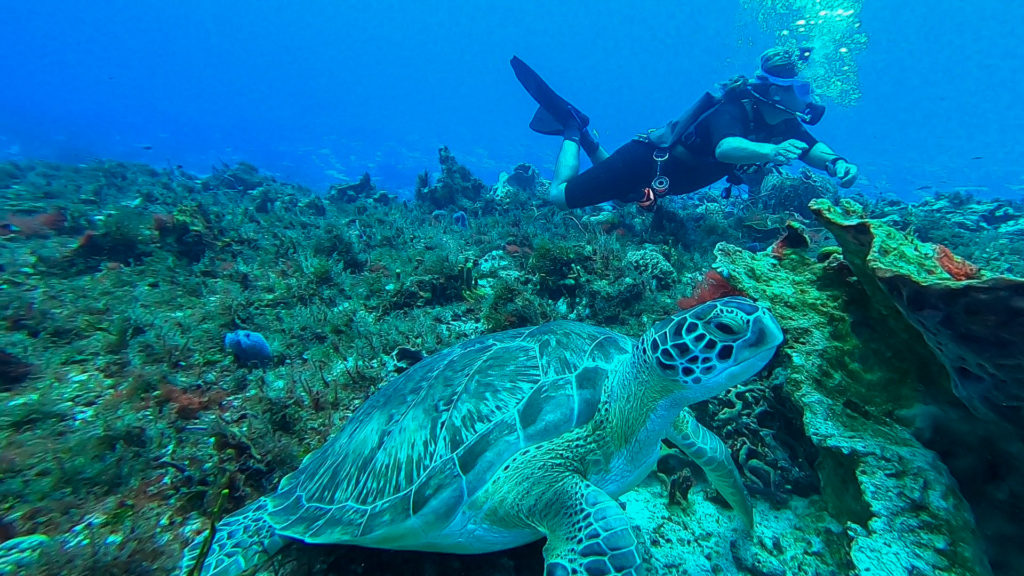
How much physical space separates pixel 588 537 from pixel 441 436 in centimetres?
82

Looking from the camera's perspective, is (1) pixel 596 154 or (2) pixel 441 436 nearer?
(2) pixel 441 436

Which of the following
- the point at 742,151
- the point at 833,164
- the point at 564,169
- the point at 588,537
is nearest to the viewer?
Result: the point at 588,537

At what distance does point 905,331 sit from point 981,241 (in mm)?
7764

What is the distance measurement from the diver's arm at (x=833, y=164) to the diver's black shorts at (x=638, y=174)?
4.31 feet

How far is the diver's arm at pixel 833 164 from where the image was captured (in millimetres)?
5805

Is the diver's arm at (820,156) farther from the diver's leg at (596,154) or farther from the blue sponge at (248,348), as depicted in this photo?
the blue sponge at (248,348)

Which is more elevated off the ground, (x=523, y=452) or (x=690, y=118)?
(x=690, y=118)

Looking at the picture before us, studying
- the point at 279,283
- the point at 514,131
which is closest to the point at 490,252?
the point at 279,283

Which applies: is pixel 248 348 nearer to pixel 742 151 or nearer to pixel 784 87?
pixel 742 151

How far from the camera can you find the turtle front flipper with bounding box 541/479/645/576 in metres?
1.59

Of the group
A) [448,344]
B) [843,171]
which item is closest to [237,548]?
[448,344]

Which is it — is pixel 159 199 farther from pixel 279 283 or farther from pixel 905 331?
pixel 905 331

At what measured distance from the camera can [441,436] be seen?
2045 mm

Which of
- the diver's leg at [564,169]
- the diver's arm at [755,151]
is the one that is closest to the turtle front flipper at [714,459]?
the diver's arm at [755,151]
